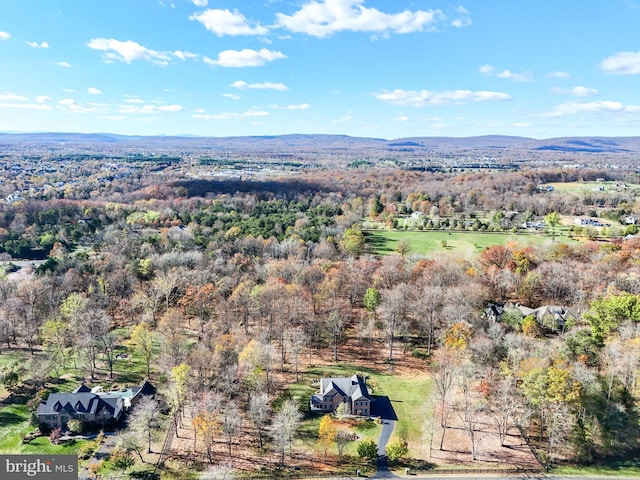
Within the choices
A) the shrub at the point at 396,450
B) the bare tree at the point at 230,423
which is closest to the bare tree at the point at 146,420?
the bare tree at the point at 230,423

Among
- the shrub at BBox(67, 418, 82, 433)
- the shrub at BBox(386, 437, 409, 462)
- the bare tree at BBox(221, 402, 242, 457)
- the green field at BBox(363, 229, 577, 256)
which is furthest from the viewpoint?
the green field at BBox(363, 229, 577, 256)

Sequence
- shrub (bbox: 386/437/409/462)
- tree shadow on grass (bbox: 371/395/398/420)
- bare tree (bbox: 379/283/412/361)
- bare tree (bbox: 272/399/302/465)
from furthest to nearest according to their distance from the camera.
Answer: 1. bare tree (bbox: 379/283/412/361)
2. tree shadow on grass (bbox: 371/395/398/420)
3. bare tree (bbox: 272/399/302/465)
4. shrub (bbox: 386/437/409/462)

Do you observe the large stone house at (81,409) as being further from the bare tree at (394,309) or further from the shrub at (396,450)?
the bare tree at (394,309)

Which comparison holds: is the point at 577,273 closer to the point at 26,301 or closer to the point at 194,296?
the point at 194,296

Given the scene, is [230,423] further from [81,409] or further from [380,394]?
[380,394]

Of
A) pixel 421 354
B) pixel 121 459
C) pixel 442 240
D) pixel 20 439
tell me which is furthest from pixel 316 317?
pixel 442 240

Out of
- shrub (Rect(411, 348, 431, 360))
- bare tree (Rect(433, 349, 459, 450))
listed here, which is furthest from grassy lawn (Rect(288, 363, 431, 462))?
shrub (Rect(411, 348, 431, 360))

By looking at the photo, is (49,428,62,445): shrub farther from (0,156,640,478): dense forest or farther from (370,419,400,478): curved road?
(370,419,400,478): curved road
